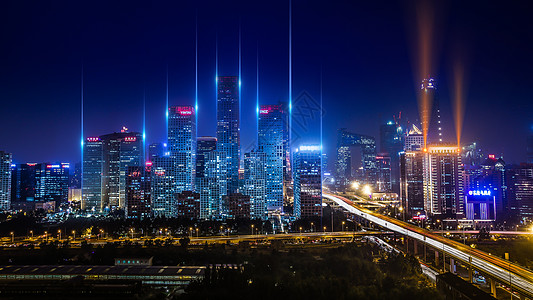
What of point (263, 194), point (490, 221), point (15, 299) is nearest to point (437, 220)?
point (490, 221)

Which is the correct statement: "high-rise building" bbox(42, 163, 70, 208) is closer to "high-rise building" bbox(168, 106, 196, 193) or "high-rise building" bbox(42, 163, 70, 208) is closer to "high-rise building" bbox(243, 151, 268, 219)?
"high-rise building" bbox(168, 106, 196, 193)

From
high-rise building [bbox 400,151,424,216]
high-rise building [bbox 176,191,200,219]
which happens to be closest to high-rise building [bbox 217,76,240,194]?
high-rise building [bbox 176,191,200,219]

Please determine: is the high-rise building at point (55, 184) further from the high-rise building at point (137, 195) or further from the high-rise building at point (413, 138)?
the high-rise building at point (413, 138)

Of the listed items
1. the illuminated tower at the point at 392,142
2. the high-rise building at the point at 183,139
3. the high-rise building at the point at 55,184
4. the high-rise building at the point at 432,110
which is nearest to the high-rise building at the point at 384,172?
the illuminated tower at the point at 392,142

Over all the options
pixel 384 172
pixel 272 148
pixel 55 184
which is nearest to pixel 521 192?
pixel 384 172

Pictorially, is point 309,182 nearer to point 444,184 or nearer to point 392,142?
point 444,184

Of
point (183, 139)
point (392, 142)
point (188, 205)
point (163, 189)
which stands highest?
point (392, 142)
